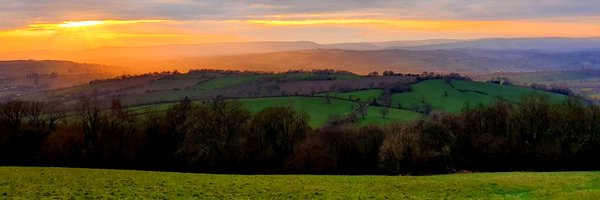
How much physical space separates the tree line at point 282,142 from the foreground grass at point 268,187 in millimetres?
21764

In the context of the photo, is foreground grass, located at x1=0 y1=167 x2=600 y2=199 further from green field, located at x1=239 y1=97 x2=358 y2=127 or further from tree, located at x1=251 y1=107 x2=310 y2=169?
green field, located at x1=239 y1=97 x2=358 y2=127

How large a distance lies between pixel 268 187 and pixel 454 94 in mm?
109788

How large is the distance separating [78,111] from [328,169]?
34.7 metres

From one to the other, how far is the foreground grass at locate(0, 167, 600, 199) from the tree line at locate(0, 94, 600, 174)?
21.8m

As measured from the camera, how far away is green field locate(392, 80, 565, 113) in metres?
126

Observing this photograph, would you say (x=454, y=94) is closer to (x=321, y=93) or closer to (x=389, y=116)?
(x=389, y=116)

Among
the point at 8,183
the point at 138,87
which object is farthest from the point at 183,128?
the point at 138,87

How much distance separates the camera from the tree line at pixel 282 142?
62625mm

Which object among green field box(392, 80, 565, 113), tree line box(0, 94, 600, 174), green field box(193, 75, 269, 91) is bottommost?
tree line box(0, 94, 600, 174)

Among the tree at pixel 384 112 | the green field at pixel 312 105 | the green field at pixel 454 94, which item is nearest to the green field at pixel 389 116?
the tree at pixel 384 112

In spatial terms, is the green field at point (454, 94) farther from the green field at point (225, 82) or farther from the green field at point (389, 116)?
the green field at point (225, 82)

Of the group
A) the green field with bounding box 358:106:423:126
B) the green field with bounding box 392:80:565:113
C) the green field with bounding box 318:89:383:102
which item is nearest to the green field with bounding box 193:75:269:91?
the green field with bounding box 318:89:383:102

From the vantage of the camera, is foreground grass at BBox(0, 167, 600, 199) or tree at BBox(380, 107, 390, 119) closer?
foreground grass at BBox(0, 167, 600, 199)

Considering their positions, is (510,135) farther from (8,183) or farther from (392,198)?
(8,183)
